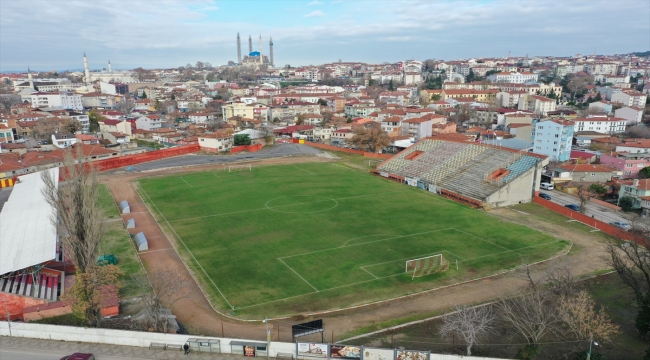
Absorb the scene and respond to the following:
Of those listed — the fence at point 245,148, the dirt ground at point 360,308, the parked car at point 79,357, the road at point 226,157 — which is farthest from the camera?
the fence at point 245,148

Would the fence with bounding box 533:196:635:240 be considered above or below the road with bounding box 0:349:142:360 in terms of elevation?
below

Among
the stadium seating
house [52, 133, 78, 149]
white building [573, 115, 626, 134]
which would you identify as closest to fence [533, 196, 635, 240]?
A: the stadium seating

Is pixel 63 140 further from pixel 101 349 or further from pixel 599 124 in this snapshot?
pixel 599 124

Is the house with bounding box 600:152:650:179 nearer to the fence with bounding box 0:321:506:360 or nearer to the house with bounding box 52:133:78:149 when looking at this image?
the fence with bounding box 0:321:506:360

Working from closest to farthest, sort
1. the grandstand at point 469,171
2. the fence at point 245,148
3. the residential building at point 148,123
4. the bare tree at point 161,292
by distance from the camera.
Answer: the bare tree at point 161,292 < the grandstand at point 469,171 < the fence at point 245,148 < the residential building at point 148,123

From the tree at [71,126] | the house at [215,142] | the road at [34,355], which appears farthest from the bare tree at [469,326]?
the tree at [71,126]

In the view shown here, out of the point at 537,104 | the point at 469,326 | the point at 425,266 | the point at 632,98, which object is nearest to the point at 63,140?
the point at 425,266

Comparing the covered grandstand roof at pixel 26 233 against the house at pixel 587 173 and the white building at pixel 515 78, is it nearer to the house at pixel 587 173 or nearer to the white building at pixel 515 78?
the house at pixel 587 173
